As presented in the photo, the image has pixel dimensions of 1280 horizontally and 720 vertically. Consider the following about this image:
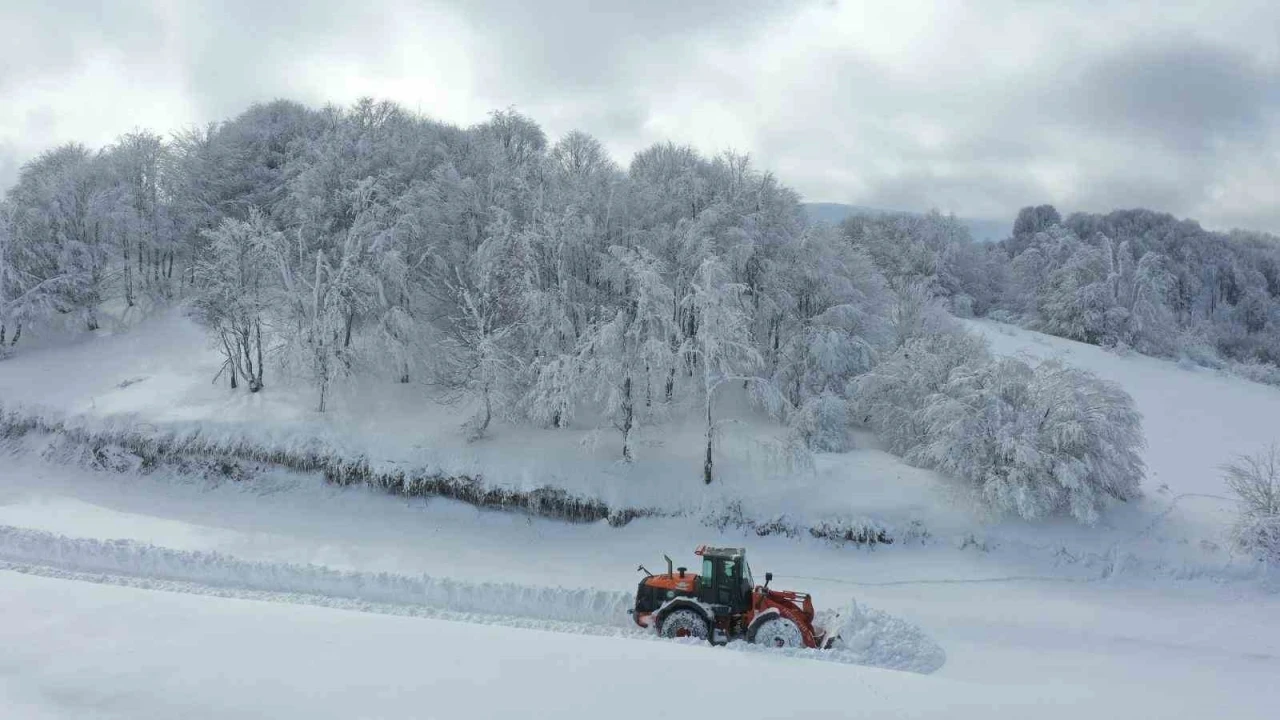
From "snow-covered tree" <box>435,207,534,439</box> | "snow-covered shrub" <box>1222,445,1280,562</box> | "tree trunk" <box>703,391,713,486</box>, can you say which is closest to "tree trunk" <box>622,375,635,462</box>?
"tree trunk" <box>703,391,713,486</box>

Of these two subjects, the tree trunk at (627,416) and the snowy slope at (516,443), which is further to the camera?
the tree trunk at (627,416)

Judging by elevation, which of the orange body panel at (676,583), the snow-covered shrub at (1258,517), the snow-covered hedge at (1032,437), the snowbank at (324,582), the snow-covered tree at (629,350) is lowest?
the snowbank at (324,582)

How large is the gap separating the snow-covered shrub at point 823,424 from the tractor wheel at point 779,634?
9.73 metres

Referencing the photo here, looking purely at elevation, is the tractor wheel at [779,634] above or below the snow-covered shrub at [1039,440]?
below

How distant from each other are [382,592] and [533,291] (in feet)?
35.6

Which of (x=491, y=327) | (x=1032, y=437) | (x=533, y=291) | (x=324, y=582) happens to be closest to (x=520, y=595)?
(x=324, y=582)

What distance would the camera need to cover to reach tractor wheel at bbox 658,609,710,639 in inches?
470

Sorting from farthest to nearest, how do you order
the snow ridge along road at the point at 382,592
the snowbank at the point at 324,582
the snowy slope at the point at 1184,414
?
1. the snowy slope at the point at 1184,414
2. the snowbank at the point at 324,582
3. the snow ridge along road at the point at 382,592

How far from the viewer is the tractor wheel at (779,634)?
458 inches

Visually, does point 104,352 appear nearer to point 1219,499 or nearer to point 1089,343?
point 1219,499

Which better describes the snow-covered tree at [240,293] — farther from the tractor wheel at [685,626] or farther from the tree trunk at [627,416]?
the tractor wheel at [685,626]

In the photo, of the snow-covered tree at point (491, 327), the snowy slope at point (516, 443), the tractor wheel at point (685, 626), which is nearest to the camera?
the tractor wheel at point (685, 626)

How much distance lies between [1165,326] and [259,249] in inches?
1858

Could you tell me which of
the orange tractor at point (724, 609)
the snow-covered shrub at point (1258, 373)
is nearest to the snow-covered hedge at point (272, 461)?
the orange tractor at point (724, 609)
